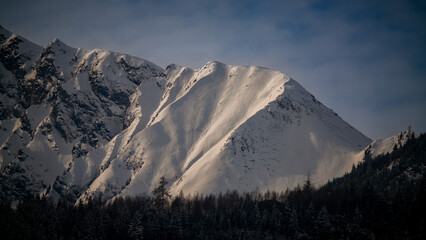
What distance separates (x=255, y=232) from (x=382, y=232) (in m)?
53.2

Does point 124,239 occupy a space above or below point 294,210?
below

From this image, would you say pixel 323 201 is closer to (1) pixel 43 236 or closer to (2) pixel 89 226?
(2) pixel 89 226

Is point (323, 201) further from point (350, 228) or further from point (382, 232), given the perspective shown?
point (382, 232)

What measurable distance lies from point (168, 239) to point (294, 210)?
45.0 m

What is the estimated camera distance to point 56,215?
181875 millimetres

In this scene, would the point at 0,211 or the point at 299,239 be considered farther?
the point at 0,211

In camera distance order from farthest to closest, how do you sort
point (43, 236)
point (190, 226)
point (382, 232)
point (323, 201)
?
point (323, 201) → point (190, 226) → point (43, 236) → point (382, 232)

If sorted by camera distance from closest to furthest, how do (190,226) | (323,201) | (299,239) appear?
1. (299,239)
2. (190,226)
3. (323,201)

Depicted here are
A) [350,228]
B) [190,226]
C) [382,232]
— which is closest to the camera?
[382,232]

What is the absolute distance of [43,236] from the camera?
15025 cm

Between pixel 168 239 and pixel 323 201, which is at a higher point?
pixel 323 201

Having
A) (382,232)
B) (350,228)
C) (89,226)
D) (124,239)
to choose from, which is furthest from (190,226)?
(382,232)

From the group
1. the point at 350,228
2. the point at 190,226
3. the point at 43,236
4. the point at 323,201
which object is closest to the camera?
the point at 350,228

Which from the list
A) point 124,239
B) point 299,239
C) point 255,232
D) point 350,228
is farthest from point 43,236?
point 350,228
